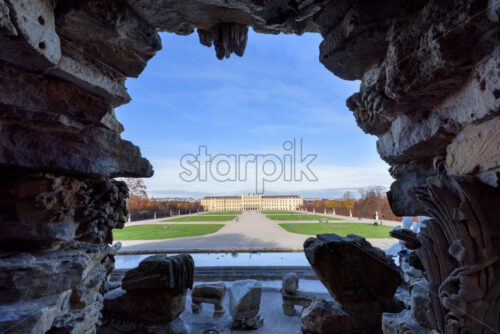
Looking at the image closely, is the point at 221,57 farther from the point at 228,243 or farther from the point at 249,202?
the point at 249,202

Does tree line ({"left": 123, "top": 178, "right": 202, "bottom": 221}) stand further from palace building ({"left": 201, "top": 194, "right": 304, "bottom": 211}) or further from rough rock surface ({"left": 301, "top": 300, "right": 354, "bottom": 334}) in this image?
palace building ({"left": 201, "top": 194, "right": 304, "bottom": 211})

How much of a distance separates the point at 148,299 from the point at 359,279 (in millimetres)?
2841

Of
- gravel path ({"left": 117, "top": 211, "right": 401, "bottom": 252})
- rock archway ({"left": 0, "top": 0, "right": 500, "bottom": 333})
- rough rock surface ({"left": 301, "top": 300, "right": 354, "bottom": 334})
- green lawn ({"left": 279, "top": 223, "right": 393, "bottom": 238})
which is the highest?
rock archway ({"left": 0, "top": 0, "right": 500, "bottom": 333})

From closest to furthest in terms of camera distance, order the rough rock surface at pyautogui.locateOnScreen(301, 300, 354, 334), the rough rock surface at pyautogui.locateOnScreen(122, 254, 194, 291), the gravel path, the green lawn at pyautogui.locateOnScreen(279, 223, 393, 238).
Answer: the rough rock surface at pyautogui.locateOnScreen(301, 300, 354, 334), the rough rock surface at pyautogui.locateOnScreen(122, 254, 194, 291), the gravel path, the green lawn at pyautogui.locateOnScreen(279, 223, 393, 238)

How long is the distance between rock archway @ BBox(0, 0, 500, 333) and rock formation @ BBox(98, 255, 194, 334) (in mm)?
846

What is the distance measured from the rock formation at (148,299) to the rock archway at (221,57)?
0.85 meters

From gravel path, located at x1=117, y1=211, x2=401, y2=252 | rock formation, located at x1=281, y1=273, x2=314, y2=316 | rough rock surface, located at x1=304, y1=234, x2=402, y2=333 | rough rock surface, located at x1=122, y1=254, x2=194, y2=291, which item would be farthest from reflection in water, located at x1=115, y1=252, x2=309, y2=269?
rough rock surface, located at x1=304, y1=234, x2=402, y2=333

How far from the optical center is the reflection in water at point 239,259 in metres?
7.56

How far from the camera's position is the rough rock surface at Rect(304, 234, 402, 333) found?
2.75m

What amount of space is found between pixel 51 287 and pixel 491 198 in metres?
2.83

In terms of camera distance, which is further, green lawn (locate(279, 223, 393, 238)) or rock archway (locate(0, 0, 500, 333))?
green lawn (locate(279, 223, 393, 238))

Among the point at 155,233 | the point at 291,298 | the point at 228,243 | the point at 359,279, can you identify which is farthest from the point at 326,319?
the point at 155,233

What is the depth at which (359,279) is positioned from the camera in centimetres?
278

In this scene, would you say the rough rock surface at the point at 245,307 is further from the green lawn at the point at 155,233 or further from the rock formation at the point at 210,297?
the green lawn at the point at 155,233
